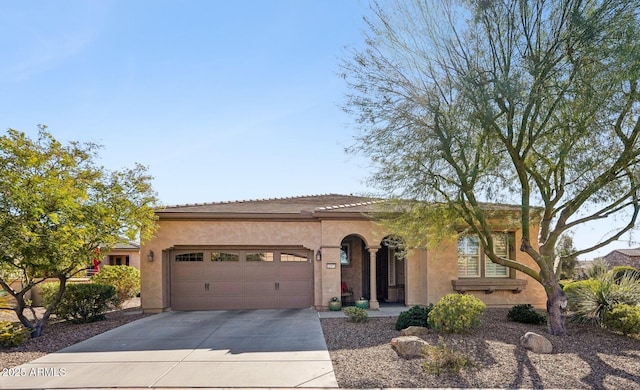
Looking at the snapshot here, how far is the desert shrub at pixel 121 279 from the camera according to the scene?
16344mm

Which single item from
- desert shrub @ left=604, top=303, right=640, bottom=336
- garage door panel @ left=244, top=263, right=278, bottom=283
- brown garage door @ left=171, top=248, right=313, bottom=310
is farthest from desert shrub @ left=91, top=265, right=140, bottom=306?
desert shrub @ left=604, top=303, right=640, bottom=336

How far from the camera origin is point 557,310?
9.23 m

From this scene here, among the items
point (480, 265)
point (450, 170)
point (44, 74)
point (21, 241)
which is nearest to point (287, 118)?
point (450, 170)

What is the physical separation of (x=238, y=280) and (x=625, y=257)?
37387 mm

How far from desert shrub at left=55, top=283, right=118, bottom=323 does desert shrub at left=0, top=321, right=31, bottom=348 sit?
7.49 ft

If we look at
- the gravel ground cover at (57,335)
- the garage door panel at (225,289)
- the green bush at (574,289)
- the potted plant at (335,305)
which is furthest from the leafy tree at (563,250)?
the gravel ground cover at (57,335)

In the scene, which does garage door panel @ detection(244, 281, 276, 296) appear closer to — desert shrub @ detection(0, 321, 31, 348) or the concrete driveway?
the concrete driveway

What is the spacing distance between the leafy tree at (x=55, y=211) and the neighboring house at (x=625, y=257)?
37421 mm

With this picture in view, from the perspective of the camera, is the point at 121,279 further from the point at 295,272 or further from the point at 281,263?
the point at 295,272

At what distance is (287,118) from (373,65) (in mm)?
4206

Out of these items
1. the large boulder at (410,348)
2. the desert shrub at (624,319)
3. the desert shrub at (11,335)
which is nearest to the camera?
the large boulder at (410,348)

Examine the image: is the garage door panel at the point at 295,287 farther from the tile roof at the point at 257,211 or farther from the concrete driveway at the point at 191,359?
the concrete driveway at the point at 191,359

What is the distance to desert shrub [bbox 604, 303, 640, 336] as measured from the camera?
8.97 m

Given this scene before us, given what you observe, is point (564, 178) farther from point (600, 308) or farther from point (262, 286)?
point (262, 286)
